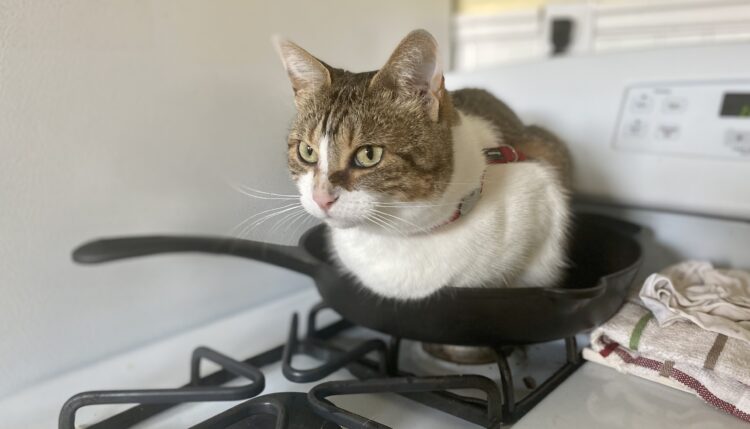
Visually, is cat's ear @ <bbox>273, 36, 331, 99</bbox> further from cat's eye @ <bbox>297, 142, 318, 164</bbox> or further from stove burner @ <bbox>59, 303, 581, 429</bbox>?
stove burner @ <bbox>59, 303, 581, 429</bbox>

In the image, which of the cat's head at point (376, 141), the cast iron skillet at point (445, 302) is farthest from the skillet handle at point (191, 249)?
the cat's head at point (376, 141)

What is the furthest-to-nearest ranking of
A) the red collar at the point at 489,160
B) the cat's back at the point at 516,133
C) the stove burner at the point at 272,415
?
the cat's back at the point at 516,133
the red collar at the point at 489,160
the stove burner at the point at 272,415

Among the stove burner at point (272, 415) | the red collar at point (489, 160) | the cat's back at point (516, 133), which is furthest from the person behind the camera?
the cat's back at point (516, 133)

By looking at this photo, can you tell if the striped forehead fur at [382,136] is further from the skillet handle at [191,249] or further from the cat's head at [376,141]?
the skillet handle at [191,249]

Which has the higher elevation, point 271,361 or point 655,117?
point 655,117

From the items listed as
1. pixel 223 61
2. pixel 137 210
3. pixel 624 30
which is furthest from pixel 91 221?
pixel 624 30

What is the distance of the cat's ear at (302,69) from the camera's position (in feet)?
1.93

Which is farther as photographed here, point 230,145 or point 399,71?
point 230,145

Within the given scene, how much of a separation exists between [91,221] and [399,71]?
491 millimetres

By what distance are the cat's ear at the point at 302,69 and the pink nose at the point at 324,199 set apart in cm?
15

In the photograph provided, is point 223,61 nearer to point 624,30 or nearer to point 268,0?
point 268,0

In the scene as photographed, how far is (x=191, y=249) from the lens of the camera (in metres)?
0.68

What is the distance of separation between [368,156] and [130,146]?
39cm

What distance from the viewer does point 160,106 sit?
75cm
